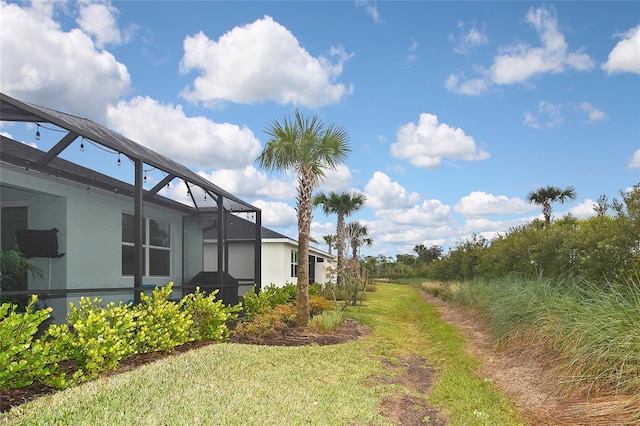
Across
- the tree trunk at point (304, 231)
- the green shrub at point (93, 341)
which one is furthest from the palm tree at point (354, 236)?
the green shrub at point (93, 341)

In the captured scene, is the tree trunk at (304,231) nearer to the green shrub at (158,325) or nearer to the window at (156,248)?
the window at (156,248)

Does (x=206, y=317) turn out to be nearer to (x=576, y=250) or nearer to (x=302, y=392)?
(x=302, y=392)

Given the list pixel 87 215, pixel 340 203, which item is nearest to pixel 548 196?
pixel 340 203

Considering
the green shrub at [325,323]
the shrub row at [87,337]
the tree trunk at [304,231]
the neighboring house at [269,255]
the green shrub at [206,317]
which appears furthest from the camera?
the tree trunk at [304,231]

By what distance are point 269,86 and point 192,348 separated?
Answer: 6013 millimetres

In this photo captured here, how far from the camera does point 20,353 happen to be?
16.7ft

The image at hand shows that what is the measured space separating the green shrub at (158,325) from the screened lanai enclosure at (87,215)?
16.2 inches

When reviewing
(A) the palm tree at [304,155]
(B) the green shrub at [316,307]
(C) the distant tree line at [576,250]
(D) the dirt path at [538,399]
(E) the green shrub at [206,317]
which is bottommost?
(D) the dirt path at [538,399]

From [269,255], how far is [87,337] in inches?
590

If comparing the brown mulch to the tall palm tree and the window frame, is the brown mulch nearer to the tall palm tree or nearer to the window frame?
the window frame

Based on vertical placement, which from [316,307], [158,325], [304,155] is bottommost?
[316,307]

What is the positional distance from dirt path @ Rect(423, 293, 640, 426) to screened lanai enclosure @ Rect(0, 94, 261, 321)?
6026mm

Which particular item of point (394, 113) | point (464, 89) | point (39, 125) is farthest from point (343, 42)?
point (39, 125)

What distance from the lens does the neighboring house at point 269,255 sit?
40.8 ft
